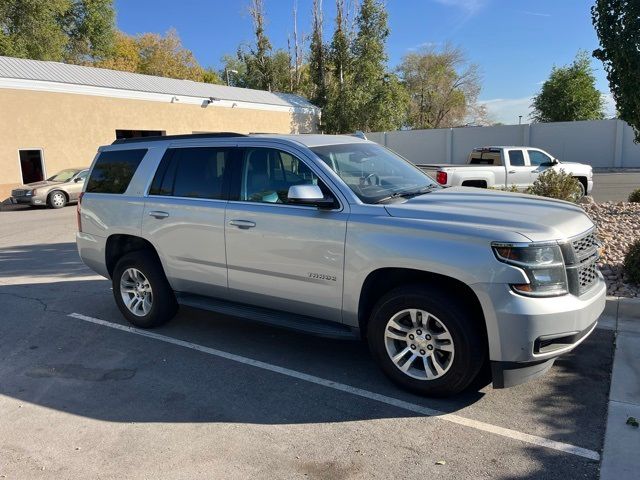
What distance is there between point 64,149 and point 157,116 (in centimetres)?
516

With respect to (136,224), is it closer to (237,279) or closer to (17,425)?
(237,279)

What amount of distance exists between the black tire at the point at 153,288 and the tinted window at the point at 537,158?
12.2 metres

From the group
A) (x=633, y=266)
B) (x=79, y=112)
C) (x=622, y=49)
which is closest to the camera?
(x=633, y=266)

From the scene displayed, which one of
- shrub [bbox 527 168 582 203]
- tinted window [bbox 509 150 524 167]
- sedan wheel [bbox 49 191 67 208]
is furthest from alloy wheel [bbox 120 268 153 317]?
sedan wheel [bbox 49 191 67 208]

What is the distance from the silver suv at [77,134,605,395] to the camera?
3541 mm

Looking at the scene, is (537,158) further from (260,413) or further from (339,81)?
(339,81)

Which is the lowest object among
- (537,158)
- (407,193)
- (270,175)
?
(407,193)

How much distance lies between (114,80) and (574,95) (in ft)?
92.5

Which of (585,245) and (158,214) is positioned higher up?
(158,214)

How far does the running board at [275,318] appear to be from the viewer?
4266mm

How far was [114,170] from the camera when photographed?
595cm

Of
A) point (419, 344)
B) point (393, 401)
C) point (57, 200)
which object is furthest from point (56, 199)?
point (419, 344)

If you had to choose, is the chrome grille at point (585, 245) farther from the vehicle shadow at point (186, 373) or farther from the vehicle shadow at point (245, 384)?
the vehicle shadow at point (186, 373)

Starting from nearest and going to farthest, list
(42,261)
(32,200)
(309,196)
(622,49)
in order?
(309,196) → (622,49) → (42,261) → (32,200)
